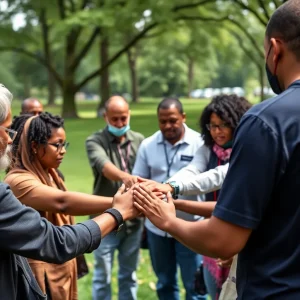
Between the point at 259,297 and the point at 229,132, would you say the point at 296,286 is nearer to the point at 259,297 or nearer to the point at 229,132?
the point at 259,297

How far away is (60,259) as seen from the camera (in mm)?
2107

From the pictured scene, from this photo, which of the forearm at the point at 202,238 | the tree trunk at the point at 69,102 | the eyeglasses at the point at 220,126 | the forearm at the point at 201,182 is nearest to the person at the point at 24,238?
the forearm at the point at 202,238

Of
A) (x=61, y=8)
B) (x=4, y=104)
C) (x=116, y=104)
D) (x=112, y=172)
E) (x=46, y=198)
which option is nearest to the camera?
(x=4, y=104)

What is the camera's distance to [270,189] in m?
1.78

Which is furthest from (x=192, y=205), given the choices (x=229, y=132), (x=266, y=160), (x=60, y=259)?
(x=266, y=160)

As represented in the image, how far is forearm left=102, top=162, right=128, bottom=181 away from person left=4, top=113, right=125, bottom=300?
1007 mm

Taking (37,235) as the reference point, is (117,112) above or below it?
above

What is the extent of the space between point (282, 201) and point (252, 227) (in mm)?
148

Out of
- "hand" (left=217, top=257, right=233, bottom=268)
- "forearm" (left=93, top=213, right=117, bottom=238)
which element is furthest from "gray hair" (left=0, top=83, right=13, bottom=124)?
"hand" (left=217, top=257, right=233, bottom=268)

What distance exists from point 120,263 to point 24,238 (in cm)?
303

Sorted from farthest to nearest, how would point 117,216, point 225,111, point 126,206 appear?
1. point 225,111
2. point 126,206
3. point 117,216

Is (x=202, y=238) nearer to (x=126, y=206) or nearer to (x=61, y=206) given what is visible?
(x=126, y=206)

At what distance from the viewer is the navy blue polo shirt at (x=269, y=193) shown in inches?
68.7

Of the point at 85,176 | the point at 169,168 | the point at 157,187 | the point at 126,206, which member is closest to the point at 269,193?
the point at 126,206
